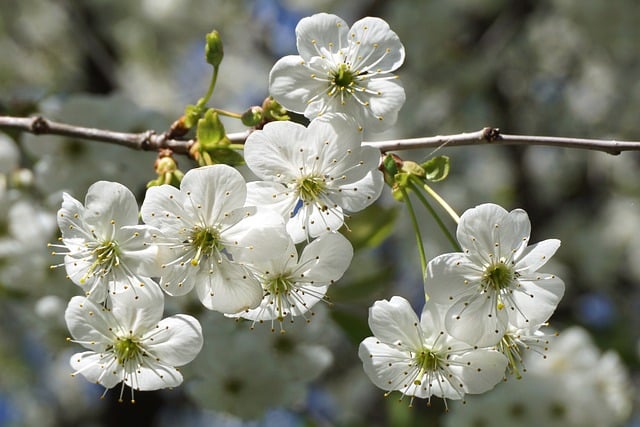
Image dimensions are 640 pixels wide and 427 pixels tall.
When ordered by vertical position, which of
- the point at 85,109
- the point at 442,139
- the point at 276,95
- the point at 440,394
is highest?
the point at 85,109

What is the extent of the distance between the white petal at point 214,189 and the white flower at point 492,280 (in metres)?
0.33

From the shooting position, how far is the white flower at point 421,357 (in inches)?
50.0

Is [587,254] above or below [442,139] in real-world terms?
above

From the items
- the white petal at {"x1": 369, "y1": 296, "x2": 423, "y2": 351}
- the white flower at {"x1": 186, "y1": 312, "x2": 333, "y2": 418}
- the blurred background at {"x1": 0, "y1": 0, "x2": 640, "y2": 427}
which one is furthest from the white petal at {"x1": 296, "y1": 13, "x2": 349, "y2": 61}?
the white flower at {"x1": 186, "y1": 312, "x2": 333, "y2": 418}

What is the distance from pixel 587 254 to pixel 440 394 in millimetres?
3813

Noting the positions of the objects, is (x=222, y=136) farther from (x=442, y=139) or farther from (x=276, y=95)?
(x=442, y=139)

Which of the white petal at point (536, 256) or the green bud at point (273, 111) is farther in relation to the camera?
the green bud at point (273, 111)

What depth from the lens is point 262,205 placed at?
1.29m

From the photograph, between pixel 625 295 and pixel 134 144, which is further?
pixel 625 295

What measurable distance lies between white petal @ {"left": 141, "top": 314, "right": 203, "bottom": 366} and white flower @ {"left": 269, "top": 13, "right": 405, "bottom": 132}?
416mm

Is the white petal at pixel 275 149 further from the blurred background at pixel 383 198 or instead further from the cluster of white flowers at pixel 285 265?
the blurred background at pixel 383 198

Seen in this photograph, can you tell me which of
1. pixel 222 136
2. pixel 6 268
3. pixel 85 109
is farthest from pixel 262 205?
pixel 6 268

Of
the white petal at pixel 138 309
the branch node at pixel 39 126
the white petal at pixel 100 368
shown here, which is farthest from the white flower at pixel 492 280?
the branch node at pixel 39 126

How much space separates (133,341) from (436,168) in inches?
23.7
